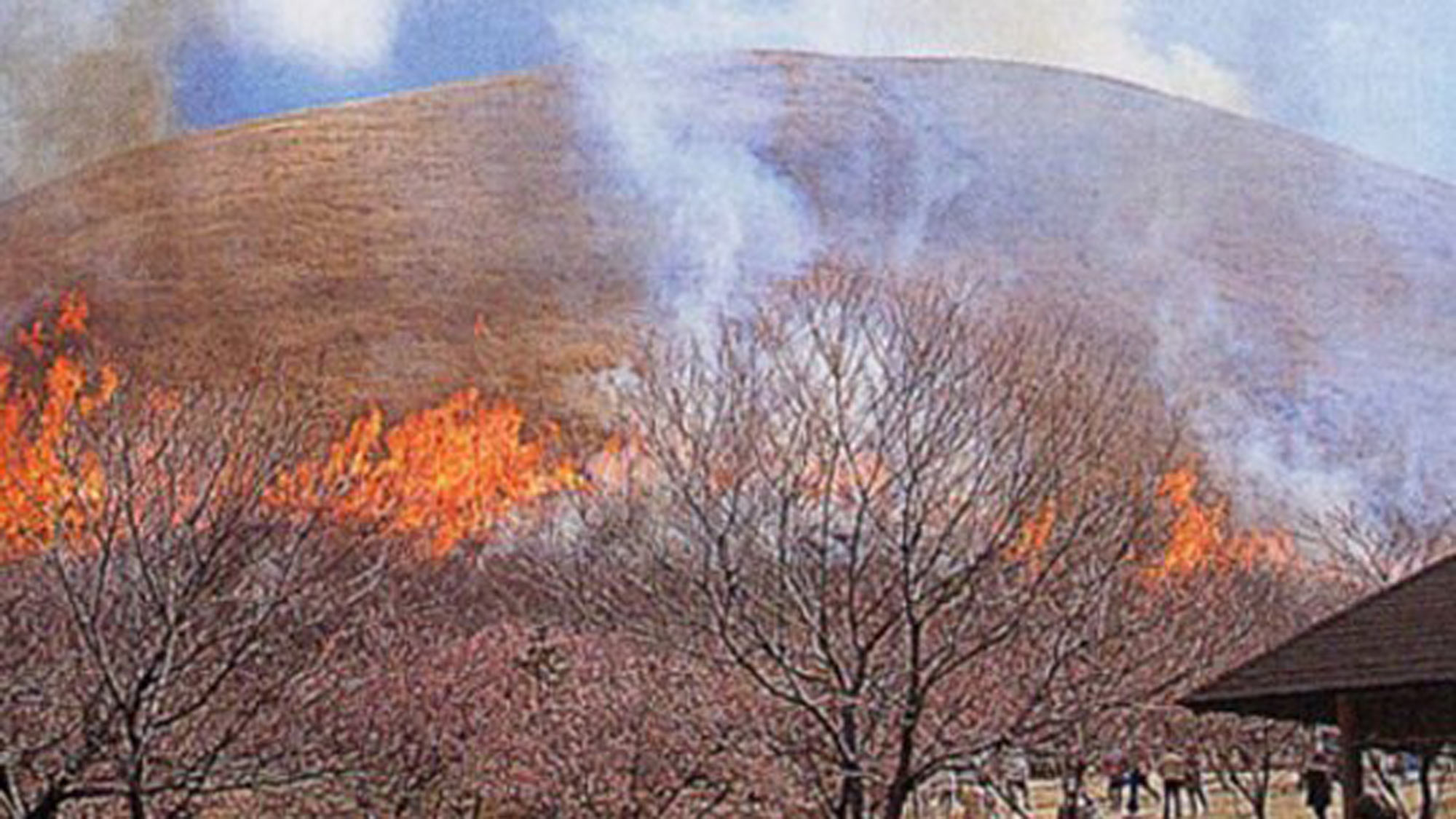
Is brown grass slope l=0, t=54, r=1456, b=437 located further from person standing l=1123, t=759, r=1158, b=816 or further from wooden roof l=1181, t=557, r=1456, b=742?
wooden roof l=1181, t=557, r=1456, b=742

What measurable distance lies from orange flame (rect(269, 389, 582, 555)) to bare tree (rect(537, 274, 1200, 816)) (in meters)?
5.27

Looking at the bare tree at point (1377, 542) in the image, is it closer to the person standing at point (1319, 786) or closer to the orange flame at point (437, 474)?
the person standing at point (1319, 786)

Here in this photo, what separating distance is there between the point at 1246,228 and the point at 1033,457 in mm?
67802

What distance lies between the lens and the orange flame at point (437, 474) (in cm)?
3312

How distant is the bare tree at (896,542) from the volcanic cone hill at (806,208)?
112 feet

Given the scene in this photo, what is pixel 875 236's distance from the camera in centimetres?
8225

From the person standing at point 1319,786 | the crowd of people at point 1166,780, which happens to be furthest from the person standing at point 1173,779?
the person standing at point 1319,786

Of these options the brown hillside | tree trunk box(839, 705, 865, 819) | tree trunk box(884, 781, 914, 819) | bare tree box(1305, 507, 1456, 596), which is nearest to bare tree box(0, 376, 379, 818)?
tree trunk box(839, 705, 865, 819)

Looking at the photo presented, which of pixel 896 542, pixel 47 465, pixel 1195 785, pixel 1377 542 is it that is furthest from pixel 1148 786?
pixel 47 465

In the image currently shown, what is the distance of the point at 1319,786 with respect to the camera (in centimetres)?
3331

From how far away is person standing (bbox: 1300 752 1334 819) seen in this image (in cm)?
3278

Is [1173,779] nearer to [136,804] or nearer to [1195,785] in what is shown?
[1195,785]

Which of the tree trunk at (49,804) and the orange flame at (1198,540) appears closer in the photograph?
the tree trunk at (49,804)

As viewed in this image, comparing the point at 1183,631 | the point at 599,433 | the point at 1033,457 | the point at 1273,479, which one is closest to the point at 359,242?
the point at 599,433
